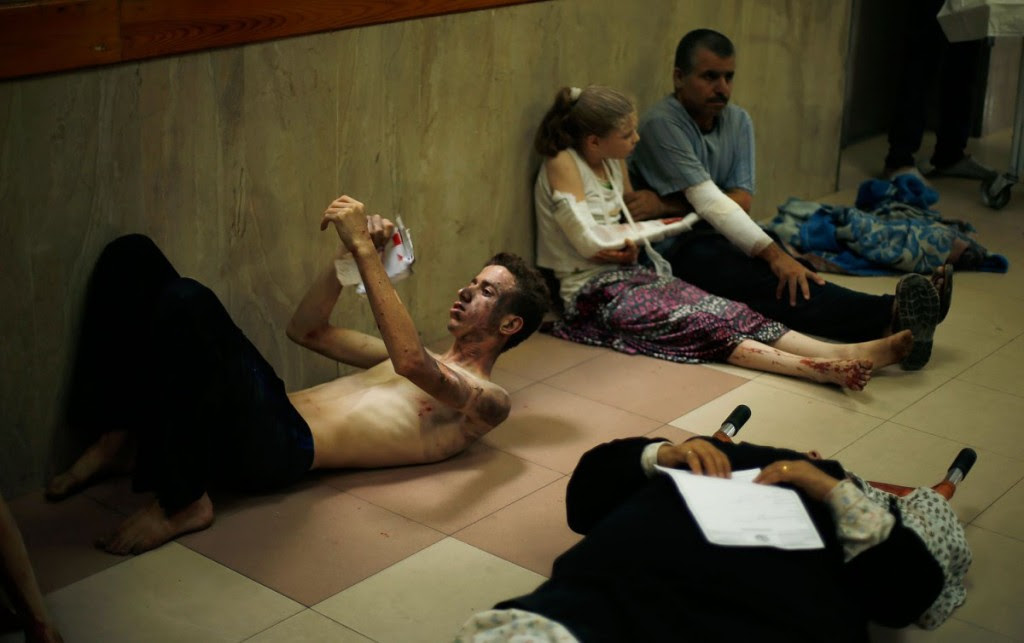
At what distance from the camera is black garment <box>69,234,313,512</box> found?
316 cm

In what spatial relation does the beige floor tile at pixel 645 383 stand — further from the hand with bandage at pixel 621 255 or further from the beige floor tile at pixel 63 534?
the beige floor tile at pixel 63 534

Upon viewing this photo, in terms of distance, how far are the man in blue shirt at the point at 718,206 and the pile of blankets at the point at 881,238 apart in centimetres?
44

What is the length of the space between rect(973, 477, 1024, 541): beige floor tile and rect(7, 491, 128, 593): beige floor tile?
234 cm

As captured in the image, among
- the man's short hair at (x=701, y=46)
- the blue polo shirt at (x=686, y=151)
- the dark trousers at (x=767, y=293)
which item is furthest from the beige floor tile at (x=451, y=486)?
the man's short hair at (x=701, y=46)

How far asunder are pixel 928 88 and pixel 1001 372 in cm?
301

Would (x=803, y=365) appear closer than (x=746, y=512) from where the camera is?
No

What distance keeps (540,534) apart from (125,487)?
3.91 ft

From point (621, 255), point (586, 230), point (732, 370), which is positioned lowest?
point (732, 370)

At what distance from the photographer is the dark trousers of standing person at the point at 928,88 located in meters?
6.93

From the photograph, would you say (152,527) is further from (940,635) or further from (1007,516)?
(1007,516)

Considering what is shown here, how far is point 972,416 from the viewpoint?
163 inches

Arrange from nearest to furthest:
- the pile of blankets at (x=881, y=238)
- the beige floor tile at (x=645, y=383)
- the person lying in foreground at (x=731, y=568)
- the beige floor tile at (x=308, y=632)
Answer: the person lying in foreground at (x=731, y=568)
the beige floor tile at (x=308, y=632)
the beige floor tile at (x=645, y=383)
the pile of blankets at (x=881, y=238)

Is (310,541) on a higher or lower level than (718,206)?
lower

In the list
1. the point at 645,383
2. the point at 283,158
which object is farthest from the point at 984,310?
the point at 283,158
